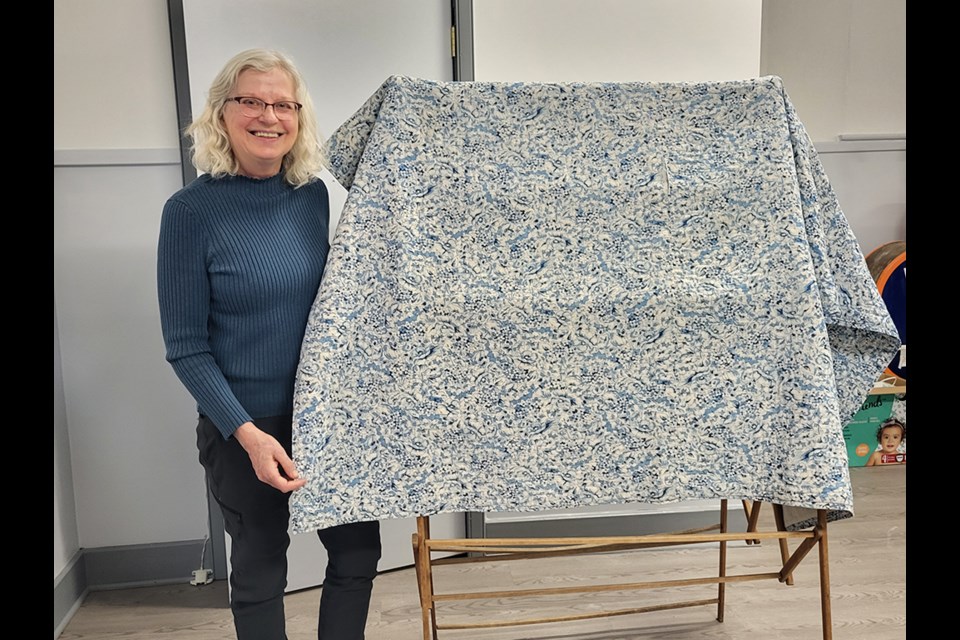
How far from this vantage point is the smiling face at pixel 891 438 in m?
3.44

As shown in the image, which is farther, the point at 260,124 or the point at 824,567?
the point at 824,567

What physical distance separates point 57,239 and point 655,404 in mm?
1900

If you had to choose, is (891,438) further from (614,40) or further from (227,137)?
(227,137)

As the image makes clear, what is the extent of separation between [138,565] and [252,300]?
59.8 inches

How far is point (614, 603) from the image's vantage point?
2318 millimetres

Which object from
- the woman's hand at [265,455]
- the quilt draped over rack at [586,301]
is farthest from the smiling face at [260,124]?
the woman's hand at [265,455]

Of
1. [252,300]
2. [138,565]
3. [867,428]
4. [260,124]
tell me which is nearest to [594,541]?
[252,300]

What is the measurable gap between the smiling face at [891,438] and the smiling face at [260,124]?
3.14 meters

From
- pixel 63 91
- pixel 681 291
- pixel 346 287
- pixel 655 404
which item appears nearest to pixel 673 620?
A: pixel 655 404

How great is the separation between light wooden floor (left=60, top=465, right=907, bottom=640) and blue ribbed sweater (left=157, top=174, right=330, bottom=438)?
106cm

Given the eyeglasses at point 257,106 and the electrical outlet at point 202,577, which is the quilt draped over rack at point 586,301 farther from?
the electrical outlet at point 202,577

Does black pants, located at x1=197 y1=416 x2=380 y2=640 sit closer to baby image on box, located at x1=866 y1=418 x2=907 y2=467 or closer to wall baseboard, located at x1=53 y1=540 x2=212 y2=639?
wall baseboard, located at x1=53 y1=540 x2=212 y2=639

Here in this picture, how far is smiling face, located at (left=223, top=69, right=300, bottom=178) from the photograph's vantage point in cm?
146

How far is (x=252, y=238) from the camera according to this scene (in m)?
1.45
